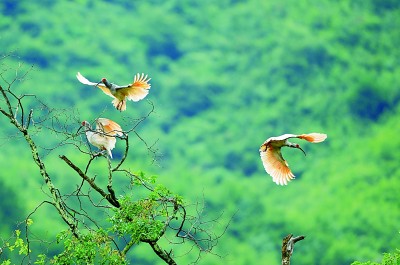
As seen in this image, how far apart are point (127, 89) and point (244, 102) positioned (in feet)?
102

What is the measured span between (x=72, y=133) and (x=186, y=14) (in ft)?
120

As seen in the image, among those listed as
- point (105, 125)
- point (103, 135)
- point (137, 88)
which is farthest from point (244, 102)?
point (103, 135)

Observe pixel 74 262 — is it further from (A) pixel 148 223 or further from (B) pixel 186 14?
(B) pixel 186 14

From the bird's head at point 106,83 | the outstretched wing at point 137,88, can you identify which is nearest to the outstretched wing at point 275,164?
the outstretched wing at point 137,88

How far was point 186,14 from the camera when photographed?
41656 mm

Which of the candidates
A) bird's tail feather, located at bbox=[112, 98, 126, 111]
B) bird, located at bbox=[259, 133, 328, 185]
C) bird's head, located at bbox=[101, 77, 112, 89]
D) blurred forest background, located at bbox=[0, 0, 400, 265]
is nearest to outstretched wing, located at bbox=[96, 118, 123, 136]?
bird's head, located at bbox=[101, 77, 112, 89]

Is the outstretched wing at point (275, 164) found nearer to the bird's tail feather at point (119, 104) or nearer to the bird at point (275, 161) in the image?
the bird at point (275, 161)

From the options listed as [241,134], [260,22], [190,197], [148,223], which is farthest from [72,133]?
→ [260,22]

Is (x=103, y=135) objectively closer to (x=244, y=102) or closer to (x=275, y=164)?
(x=275, y=164)

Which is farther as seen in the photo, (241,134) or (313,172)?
Result: (241,134)

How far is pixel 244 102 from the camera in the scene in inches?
1494

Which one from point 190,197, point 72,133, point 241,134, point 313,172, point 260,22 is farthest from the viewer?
point 260,22

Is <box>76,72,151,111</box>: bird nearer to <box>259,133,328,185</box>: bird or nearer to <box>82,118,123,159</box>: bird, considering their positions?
<box>82,118,123,159</box>: bird

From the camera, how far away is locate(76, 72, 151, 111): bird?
22.3 feet
